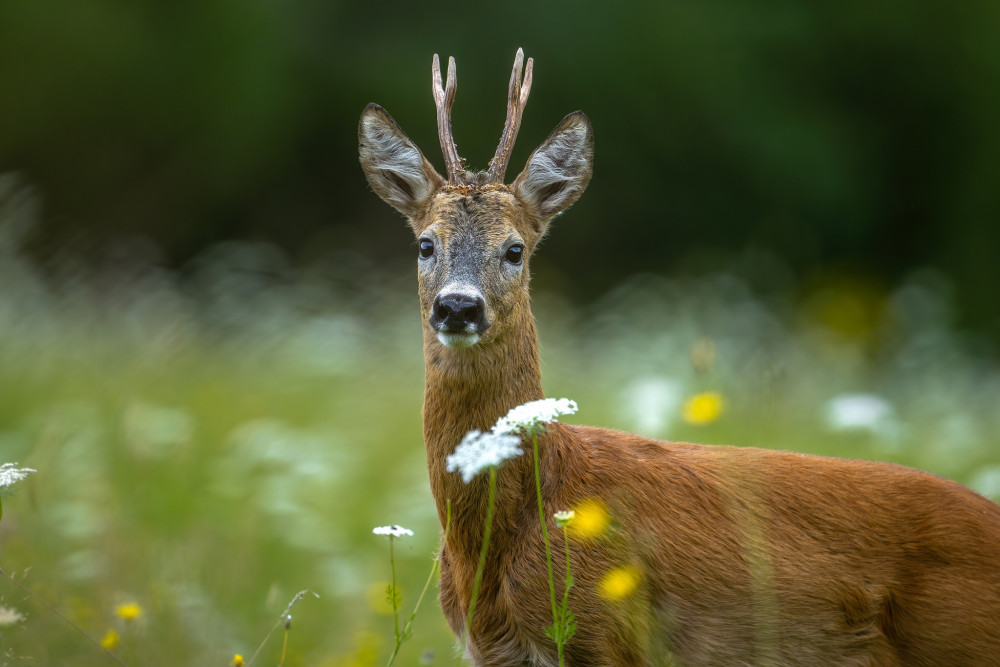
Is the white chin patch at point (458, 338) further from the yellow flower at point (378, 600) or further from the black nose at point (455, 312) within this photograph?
the yellow flower at point (378, 600)

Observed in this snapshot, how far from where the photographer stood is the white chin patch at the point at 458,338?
14.1 feet

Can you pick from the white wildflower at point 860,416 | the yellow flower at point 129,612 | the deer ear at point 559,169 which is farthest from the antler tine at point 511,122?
the white wildflower at point 860,416

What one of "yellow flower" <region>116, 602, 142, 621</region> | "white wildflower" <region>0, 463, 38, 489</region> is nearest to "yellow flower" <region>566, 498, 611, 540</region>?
"yellow flower" <region>116, 602, 142, 621</region>

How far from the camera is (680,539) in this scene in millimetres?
4355

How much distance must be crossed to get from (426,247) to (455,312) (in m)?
0.58

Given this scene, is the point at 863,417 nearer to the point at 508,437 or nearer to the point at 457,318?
the point at 457,318

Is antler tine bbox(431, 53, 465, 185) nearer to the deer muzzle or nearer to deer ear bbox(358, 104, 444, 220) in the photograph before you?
deer ear bbox(358, 104, 444, 220)

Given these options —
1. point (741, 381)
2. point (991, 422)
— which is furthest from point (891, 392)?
point (741, 381)

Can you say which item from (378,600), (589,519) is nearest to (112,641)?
(378,600)

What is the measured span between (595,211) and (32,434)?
10518mm

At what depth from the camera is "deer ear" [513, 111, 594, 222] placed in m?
Answer: 5.02

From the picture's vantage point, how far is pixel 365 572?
5.81 meters

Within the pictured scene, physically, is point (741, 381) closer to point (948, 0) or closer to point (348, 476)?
point (348, 476)

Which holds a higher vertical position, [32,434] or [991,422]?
[991,422]
